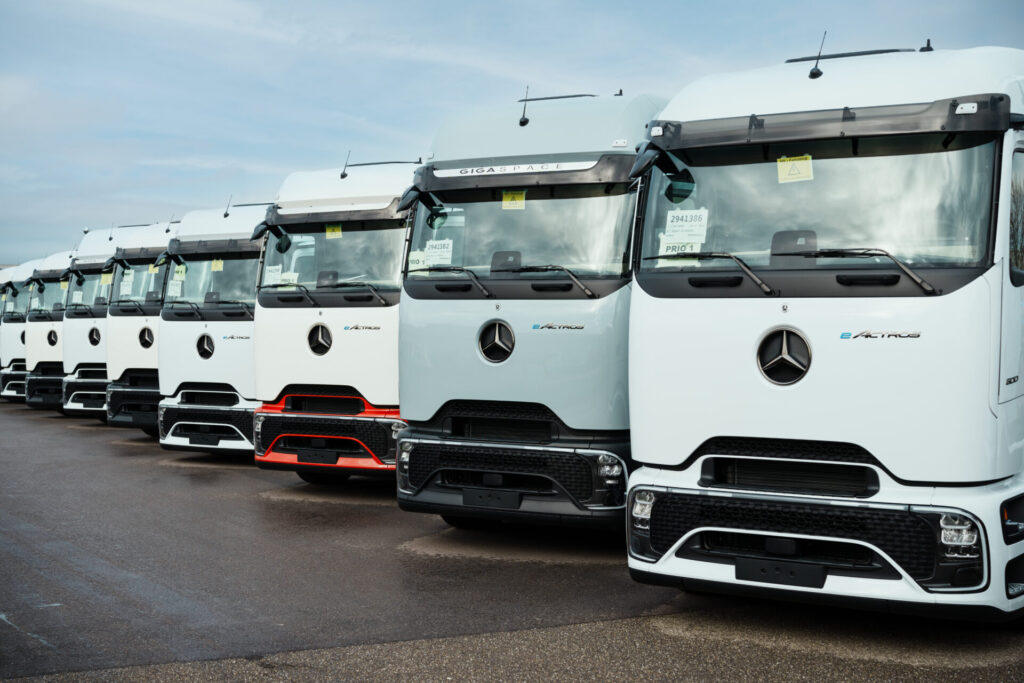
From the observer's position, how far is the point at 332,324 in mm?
9211

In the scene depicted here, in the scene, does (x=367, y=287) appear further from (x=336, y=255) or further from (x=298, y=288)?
(x=298, y=288)

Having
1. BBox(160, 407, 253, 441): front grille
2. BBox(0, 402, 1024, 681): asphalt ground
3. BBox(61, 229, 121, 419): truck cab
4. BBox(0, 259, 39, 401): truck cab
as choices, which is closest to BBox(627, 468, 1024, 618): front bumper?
BBox(0, 402, 1024, 681): asphalt ground

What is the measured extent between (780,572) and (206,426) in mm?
7963

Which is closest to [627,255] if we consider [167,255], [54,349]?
[167,255]

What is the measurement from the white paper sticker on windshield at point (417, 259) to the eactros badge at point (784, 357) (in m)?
3.01

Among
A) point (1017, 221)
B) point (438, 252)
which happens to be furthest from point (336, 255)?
point (1017, 221)

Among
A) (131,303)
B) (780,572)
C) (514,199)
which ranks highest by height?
(514,199)

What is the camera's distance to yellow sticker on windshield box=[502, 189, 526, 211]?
23.5ft

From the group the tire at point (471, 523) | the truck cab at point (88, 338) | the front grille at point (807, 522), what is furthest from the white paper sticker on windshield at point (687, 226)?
the truck cab at point (88, 338)

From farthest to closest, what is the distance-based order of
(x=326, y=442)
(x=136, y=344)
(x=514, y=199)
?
(x=136, y=344)
(x=326, y=442)
(x=514, y=199)

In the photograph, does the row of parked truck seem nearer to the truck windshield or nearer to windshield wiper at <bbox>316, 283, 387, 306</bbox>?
windshield wiper at <bbox>316, 283, 387, 306</bbox>

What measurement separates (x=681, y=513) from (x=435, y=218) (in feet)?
10.2

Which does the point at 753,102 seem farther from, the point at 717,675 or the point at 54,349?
the point at 54,349

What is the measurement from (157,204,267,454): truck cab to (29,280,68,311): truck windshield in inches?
260
